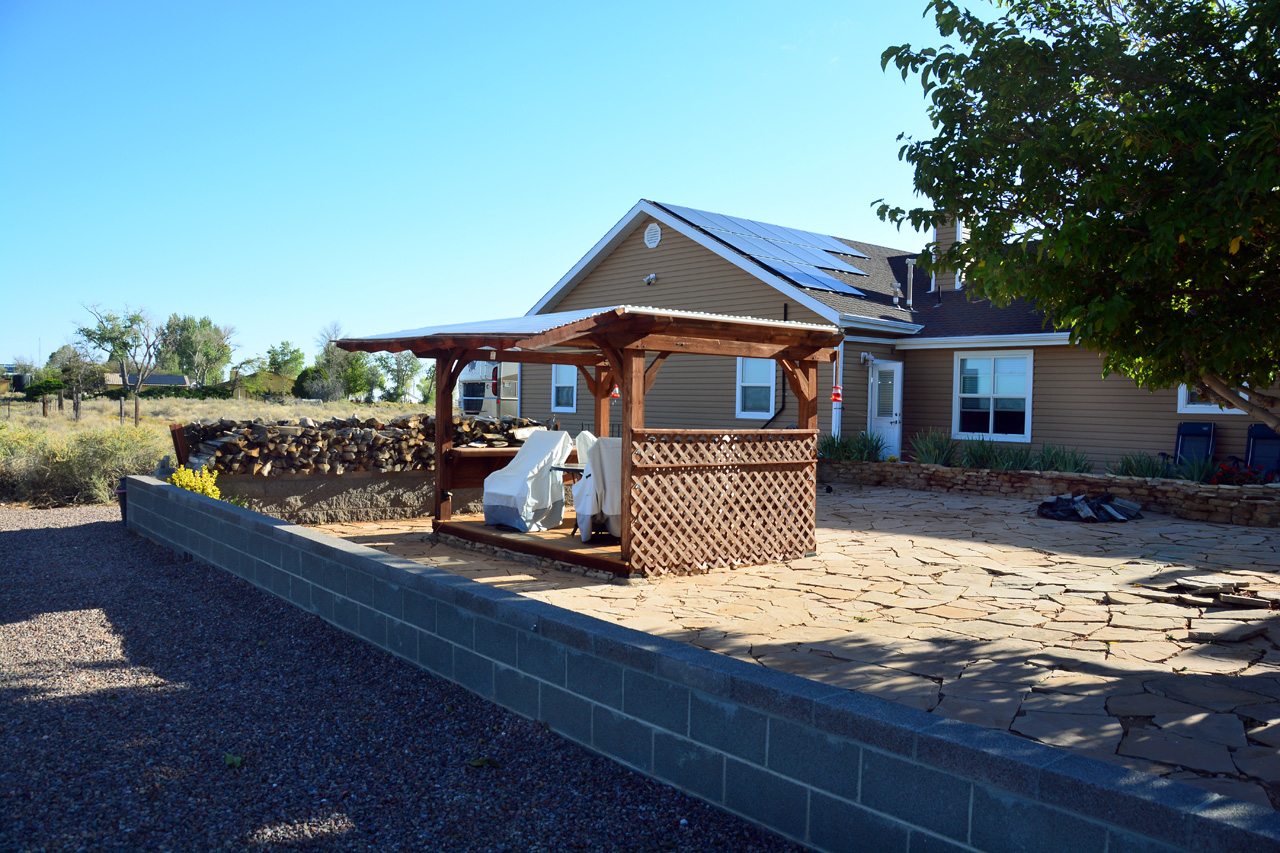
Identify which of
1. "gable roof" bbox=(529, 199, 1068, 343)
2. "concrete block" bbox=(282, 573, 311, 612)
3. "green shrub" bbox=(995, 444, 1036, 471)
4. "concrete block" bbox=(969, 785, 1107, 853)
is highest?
"gable roof" bbox=(529, 199, 1068, 343)

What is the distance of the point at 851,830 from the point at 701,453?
173 inches

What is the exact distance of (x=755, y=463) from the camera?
7.37 metres

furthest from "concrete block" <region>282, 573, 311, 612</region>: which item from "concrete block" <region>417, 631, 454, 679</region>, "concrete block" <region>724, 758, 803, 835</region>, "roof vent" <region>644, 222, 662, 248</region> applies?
"roof vent" <region>644, 222, 662, 248</region>

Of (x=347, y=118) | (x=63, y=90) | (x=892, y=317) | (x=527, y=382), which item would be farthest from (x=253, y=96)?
(x=892, y=317)

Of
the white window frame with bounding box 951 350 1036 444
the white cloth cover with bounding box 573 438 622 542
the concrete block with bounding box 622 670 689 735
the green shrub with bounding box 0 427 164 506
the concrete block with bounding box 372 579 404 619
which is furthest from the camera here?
the white window frame with bounding box 951 350 1036 444

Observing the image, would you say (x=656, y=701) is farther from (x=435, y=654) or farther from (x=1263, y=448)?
(x=1263, y=448)

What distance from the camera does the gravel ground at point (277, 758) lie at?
3156 mm

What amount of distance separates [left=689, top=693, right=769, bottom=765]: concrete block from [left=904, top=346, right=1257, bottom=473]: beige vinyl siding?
12709 millimetres

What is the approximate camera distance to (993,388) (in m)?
15.2

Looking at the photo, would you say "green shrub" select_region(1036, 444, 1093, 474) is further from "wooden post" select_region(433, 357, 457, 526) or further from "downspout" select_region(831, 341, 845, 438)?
"wooden post" select_region(433, 357, 457, 526)

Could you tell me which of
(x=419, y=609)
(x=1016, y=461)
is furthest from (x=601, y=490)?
(x=1016, y=461)

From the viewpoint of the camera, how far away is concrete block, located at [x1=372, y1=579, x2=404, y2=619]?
17.1 ft

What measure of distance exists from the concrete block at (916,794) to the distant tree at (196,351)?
78.0 m

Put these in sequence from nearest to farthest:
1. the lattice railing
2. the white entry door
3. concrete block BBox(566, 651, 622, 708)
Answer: concrete block BBox(566, 651, 622, 708)
the lattice railing
the white entry door
